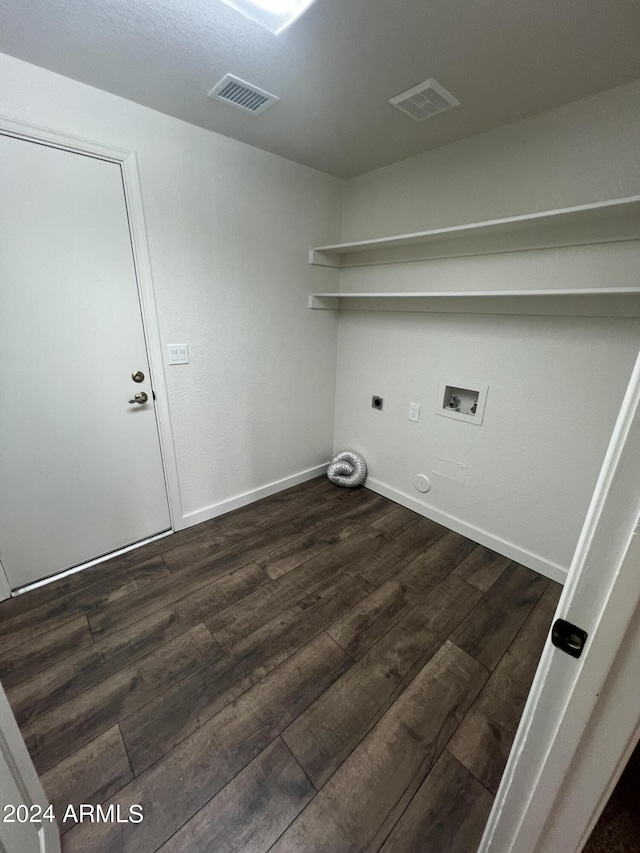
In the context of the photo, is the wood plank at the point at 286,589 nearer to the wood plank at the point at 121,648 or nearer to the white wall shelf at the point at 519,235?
the wood plank at the point at 121,648

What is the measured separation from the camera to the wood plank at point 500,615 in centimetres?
160

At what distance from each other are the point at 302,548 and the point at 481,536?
1.22 m

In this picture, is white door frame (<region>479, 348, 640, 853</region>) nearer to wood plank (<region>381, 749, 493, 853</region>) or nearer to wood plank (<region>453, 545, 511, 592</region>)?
wood plank (<region>381, 749, 493, 853</region>)

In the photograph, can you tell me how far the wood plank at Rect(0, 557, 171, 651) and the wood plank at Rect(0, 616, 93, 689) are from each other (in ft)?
0.13

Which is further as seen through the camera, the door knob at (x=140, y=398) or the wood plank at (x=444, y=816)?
the door knob at (x=140, y=398)

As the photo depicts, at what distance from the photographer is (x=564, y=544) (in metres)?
1.94

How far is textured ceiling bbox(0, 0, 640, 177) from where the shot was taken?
1117 millimetres

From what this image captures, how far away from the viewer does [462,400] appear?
2.27 metres

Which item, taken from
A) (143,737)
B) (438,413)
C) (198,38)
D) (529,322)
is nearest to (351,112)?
(198,38)

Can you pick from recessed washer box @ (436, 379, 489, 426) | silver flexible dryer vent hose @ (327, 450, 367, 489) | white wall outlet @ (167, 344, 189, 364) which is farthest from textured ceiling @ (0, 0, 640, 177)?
silver flexible dryer vent hose @ (327, 450, 367, 489)

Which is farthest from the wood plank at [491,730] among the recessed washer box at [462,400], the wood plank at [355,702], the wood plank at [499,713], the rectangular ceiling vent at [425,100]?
the rectangular ceiling vent at [425,100]

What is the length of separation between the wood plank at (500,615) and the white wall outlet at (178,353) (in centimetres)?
216

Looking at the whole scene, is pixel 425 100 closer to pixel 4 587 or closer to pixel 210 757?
pixel 210 757

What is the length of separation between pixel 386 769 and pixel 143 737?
2.89 feet
